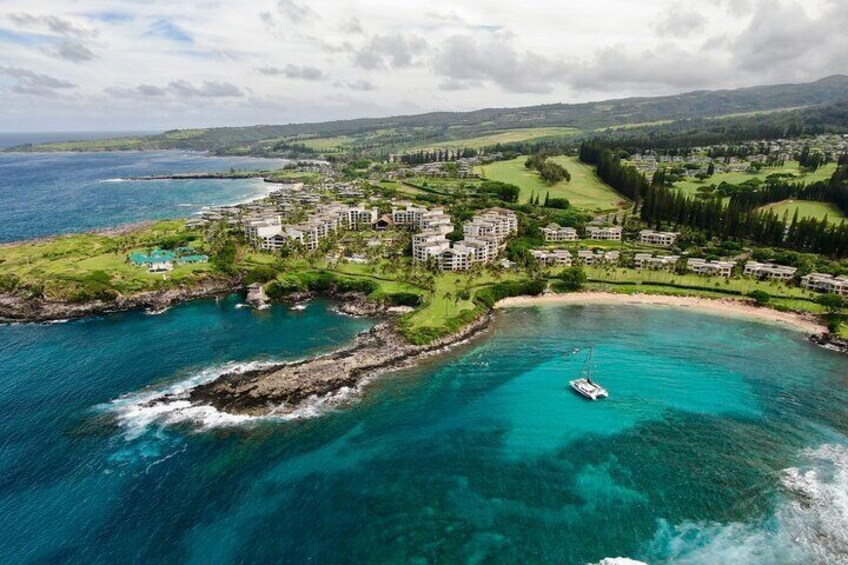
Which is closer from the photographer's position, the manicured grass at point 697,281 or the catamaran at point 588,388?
the catamaran at point 588,388

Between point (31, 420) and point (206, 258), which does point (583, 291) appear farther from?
point (31, 420)

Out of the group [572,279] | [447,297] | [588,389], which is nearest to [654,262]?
[572,279]

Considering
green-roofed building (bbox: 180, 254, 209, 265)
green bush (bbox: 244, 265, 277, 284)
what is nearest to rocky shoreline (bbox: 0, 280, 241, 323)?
green bush (bbox: 244, 265, 277, 284)

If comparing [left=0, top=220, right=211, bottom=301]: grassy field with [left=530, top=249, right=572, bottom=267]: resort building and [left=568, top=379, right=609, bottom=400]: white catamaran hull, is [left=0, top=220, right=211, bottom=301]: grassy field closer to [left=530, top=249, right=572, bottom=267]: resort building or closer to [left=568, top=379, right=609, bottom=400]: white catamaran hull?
[left=530, top=249, right=572, bottom=267]: resort building

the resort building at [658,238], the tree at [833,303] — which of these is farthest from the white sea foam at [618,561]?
the resort building at [658,238]

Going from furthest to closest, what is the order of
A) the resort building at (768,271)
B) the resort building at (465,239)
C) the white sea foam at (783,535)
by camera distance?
the resort building at (465,239)
the resort building at (768,271)
the white sea foam at (783,535)

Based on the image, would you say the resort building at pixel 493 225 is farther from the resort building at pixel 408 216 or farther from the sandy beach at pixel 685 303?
the sandy beach at pixel 685 303
